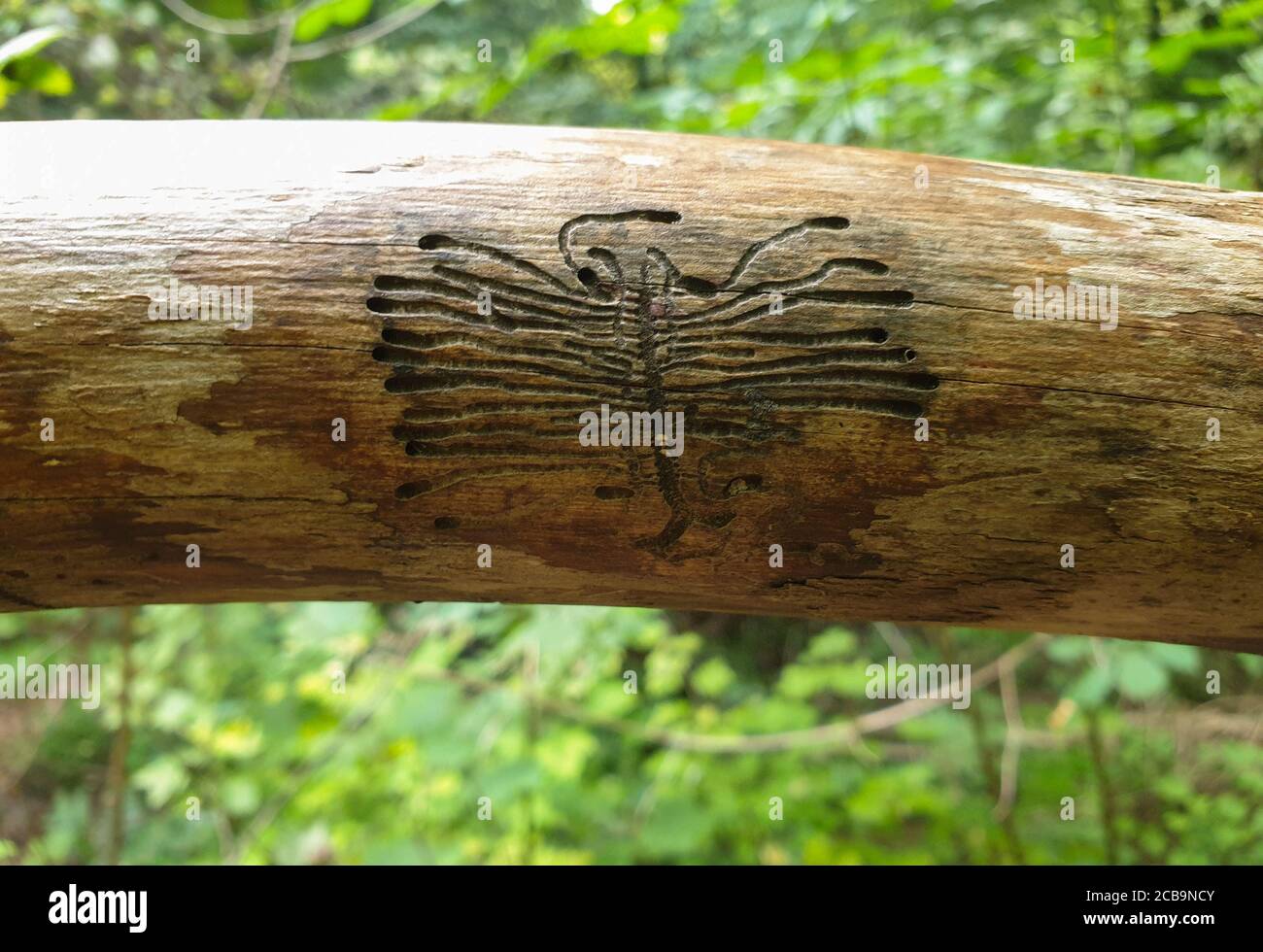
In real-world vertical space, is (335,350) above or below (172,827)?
above

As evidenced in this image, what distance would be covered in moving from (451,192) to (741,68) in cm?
124

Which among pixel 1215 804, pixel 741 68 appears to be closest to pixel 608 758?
pixel 1215 804

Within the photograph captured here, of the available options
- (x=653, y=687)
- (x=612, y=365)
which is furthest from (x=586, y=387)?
(x=653, y=687)

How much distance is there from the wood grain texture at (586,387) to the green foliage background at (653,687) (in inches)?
39.6

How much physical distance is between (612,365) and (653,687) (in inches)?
82.3

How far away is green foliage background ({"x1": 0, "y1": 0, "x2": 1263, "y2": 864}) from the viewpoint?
2.63 metres

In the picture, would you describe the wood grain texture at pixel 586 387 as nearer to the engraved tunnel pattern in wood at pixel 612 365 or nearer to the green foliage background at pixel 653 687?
the engraved tunnel pattern in wood at pixel 612 365

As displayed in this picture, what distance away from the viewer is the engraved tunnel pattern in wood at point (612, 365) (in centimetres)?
128

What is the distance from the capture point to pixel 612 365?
1291mm

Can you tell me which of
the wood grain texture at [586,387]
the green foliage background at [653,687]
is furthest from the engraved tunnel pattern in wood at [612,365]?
the green foliage background at [653,687]

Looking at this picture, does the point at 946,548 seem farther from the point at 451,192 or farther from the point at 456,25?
the point at 456,25

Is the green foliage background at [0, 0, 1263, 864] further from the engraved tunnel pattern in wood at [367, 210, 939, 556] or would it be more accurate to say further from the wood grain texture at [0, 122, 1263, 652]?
the engraved tunnel pattern in wood at [367, 210, 939, 556]

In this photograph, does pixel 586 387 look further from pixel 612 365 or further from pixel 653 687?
pixel 653 687

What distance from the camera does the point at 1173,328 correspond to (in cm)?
131
